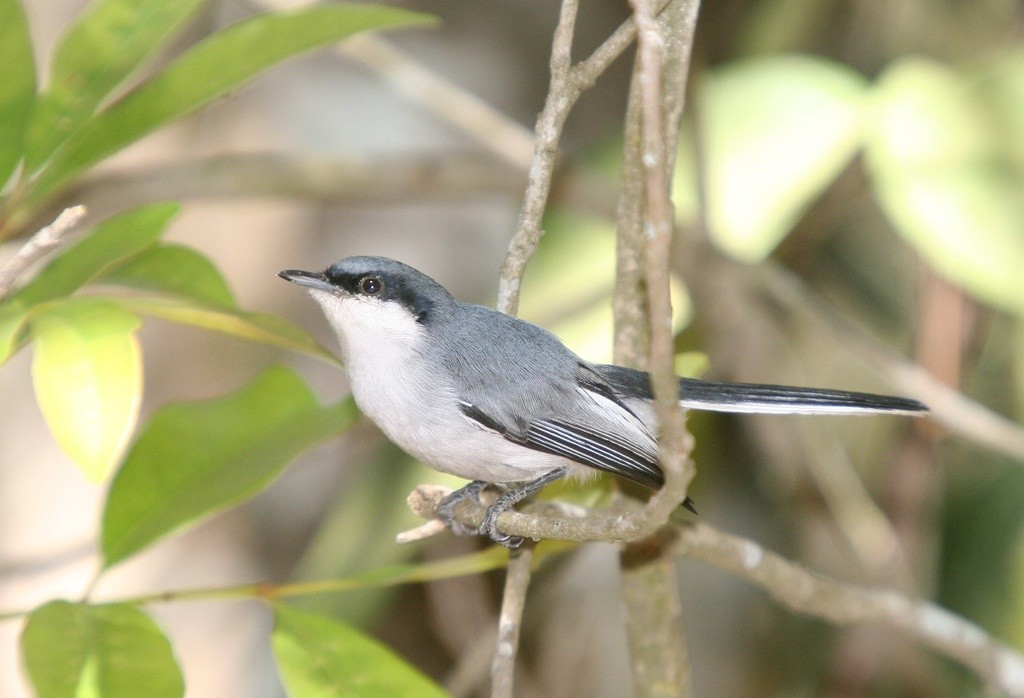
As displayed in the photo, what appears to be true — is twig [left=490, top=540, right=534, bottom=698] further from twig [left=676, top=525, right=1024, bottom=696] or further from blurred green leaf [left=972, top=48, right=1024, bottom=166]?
blurred green leaf [left=972, top=48, right=1024, bottom=166]

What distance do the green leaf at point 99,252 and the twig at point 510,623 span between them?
28.5 inches

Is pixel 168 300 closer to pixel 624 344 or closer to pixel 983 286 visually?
pixel 624 344

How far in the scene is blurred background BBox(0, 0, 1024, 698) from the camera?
260cm

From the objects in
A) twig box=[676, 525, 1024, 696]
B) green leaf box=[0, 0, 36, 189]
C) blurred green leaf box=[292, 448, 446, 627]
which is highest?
green leaf box=[0, 0, 36, 189]

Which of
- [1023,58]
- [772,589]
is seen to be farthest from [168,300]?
[1023,58]

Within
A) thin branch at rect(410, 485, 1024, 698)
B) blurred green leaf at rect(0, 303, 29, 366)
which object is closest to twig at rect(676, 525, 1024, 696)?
thin branch at rect(410, 485, 1024, 698)

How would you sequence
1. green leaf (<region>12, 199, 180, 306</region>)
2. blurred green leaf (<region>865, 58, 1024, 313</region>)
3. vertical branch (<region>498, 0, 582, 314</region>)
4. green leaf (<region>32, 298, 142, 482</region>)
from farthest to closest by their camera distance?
blurred green leaf (<region>865, 58, 1024, 313</region>)
vertical branch (<region>498, 0, 582, 314</region>)
green leaf (<region>12, 199, 180, 306</region>)
green leaf (<region>32, 298, 142, 482</region>)

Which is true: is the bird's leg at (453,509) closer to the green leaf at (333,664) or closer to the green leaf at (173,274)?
the green leaf at (333,664)

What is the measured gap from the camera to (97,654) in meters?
1.39

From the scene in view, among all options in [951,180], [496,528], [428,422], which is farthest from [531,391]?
A: [951,180]

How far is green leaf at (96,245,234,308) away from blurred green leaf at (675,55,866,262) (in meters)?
1.37

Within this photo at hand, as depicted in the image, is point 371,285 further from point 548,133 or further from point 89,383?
point 89,383

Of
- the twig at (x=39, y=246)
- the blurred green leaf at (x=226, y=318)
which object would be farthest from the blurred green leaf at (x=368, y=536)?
the twig at (x=39, y=246)

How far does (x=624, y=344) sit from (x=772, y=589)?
1.71ft
